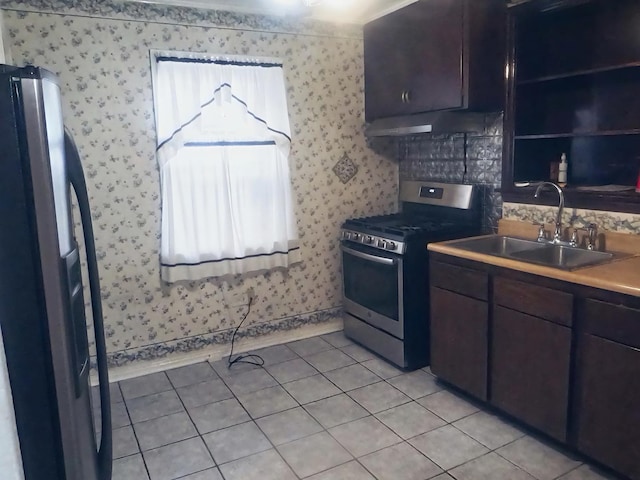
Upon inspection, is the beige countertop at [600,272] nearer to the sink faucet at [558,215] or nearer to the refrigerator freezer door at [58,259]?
the sink faucet at [558,215]

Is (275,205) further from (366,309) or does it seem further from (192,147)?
(366,309)

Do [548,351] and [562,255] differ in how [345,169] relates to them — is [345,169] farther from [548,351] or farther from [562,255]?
[548,351]

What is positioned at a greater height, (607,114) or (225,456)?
(607,114)

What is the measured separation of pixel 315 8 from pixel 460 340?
7.18ft

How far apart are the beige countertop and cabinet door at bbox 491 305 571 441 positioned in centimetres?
23

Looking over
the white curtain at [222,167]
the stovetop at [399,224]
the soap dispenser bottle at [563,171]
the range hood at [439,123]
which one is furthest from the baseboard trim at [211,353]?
the soap dispenser bottle at [563,171]

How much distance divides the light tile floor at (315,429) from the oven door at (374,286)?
309 millimetres

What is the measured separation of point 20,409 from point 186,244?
6.99 feet

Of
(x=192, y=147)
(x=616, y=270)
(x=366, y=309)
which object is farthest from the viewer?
(x=366, y=309)

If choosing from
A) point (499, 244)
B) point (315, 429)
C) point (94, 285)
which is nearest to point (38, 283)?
point (94, 285)

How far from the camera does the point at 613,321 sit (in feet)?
6.38

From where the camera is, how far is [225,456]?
234 cm

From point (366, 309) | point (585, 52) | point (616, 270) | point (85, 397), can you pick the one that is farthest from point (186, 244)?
point (585, 52)

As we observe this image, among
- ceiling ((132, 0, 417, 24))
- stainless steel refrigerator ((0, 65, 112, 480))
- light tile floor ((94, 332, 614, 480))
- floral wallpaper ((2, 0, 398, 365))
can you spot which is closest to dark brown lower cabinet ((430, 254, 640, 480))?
light tile floor ((94, 332, 614, 480))
